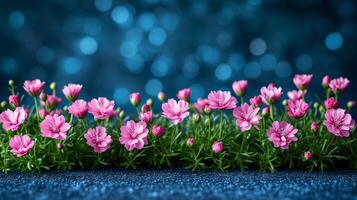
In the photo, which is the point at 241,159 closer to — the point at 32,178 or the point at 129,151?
the point at 129,151

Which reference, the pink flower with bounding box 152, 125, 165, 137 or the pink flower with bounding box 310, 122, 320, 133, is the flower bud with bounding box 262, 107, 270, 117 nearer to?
the pink flower with bounding box 310, 122, 320, 133

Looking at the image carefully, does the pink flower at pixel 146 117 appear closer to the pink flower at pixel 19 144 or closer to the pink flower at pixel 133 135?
the pink flower at pixel 133 135

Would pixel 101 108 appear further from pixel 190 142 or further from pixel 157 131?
pixel 190 142

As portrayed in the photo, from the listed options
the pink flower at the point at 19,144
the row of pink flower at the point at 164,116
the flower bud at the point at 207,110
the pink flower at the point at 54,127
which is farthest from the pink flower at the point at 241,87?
the pink flower at the point at 19,144

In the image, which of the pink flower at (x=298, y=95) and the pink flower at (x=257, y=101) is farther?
the pink flower at (x=298, y=95)

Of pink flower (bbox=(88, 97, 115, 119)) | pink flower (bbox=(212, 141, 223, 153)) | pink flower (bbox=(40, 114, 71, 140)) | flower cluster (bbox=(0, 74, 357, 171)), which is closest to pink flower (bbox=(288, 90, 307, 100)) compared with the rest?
flower cluster (bbox=(0, 74, 357, 171))

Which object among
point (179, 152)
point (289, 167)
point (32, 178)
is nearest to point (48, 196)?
point (32, 178)

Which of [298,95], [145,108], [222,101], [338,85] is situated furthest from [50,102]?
[338,85]
